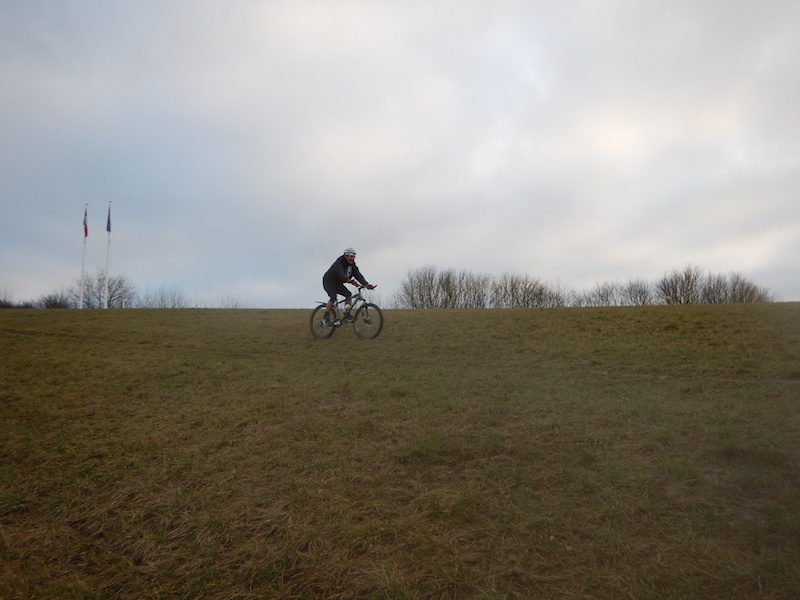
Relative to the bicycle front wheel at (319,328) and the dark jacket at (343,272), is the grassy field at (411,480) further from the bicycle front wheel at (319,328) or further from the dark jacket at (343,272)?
the bicycle front wheel at (319,328)

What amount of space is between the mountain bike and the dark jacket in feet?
1.04

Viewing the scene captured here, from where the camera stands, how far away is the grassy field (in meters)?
3.03

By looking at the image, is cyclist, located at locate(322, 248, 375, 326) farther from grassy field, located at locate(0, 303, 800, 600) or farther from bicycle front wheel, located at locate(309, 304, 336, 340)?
grassy field, located at locate(0, 303, 800, 600)

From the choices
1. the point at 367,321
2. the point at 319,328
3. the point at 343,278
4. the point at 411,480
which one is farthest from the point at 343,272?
the point at 411,480

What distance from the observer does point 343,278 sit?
1246 centimetres

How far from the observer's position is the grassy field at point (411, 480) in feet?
9.94

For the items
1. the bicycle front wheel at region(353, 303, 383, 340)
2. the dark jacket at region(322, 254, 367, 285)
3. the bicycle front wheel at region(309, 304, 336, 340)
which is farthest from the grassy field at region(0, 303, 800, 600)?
the bicycle front wheel at region(309, 304, 336, 340)

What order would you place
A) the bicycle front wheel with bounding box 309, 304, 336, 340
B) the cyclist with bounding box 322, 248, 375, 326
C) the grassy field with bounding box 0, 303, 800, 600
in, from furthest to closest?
the bicycle front wheel with bounding box 309, 304, 336, 340 → the cyclist with bounding box 322, 248, 375, 326 → the grassy field with bounding box 0, 303, 800, 600

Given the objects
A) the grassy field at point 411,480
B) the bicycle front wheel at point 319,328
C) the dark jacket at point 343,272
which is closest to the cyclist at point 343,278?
the dark jacket at point 343,272

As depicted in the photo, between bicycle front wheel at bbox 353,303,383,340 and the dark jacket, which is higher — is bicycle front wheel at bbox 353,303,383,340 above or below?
below

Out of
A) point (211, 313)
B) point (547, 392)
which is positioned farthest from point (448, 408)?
point (211, 313)

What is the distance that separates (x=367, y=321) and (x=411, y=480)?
8.71 meters

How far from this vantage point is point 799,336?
9578 millimetres

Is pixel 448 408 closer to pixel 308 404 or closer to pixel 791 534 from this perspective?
pixel 308 404
